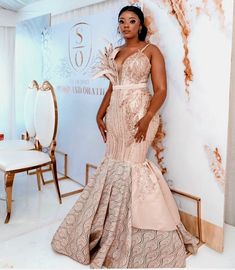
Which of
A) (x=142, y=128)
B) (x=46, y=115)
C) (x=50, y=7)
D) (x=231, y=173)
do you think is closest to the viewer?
(x=142, y=128)

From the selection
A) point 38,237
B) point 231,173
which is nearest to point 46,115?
point 38,237

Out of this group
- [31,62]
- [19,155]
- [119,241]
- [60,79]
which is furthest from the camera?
[31,62]

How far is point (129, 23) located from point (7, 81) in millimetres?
3430

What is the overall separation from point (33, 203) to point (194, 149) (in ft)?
5.40

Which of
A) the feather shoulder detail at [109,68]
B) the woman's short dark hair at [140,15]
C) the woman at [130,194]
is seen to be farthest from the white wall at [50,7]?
the woman at [130,194]

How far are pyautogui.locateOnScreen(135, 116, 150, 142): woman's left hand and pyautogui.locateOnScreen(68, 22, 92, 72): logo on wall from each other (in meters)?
1.32

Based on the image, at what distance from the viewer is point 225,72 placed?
1.96 m

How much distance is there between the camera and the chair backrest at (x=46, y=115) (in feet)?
9.48

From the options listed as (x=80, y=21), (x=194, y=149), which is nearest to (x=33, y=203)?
(x=194, y=149)

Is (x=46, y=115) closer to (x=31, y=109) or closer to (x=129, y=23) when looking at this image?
(x=31, y=109)

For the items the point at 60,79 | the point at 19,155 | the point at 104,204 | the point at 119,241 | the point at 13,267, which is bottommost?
the point at 13,267

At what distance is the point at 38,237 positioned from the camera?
229 centimetres

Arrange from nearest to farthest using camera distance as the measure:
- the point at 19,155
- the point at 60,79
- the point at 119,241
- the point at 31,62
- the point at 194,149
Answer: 1. the point at 119,241
2. the point at 194,149
3. the point at 19,155
4. the point at 60,79
5. the point at 31,62

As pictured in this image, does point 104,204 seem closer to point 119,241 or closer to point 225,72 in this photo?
point 119,241
